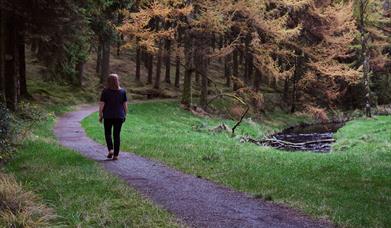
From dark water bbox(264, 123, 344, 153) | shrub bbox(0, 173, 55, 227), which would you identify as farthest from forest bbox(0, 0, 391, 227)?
dark water bbox(264, 123, 344, 153)

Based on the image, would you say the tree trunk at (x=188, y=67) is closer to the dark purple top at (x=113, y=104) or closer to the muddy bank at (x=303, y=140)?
the muddy bank at (x=303, y=140)

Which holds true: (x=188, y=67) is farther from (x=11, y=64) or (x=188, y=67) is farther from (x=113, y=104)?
(x=113, y=104)

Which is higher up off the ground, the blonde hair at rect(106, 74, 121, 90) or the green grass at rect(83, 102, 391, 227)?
the blonde hair at rect(106, 74, 121, 90)

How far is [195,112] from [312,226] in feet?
88.9

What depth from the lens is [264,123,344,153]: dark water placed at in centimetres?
2427

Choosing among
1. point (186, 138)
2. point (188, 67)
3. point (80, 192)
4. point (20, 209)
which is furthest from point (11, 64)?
point (188, 67)

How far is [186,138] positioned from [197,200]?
31.3 feet

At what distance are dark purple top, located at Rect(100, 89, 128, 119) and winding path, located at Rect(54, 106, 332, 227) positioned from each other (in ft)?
3.57

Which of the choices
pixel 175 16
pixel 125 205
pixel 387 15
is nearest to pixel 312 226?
pixel 125 205

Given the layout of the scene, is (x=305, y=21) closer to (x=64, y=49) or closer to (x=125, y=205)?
(x=64, y=49)

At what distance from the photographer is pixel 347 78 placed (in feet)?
119

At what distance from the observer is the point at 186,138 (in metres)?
18.0

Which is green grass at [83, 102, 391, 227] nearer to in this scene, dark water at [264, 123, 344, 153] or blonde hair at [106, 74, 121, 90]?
blonde hair at [106, 74, 121, 90]

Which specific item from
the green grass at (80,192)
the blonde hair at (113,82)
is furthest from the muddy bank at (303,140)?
the green grass at (80,192)
